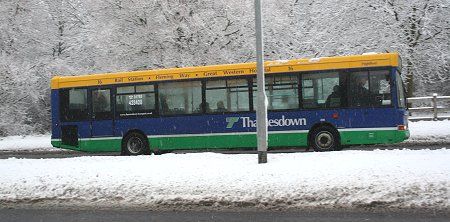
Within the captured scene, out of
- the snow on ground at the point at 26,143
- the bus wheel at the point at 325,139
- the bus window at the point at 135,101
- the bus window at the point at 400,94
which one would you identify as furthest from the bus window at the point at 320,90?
the snow on ground at the point at 26,143

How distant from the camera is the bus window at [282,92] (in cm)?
1466

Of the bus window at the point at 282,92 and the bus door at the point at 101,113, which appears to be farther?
the bus door at the point at 101,113

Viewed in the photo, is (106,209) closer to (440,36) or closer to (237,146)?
(237,146)

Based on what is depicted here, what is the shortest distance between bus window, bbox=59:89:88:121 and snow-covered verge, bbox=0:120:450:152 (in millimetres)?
5993

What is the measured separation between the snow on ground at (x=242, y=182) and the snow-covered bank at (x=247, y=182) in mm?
14

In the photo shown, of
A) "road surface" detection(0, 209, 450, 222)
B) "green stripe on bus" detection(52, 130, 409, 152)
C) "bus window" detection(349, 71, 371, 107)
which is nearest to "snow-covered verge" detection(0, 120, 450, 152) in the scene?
"green stripe on bus" detection(52, 130, 409, 152)

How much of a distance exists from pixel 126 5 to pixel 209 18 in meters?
4.18

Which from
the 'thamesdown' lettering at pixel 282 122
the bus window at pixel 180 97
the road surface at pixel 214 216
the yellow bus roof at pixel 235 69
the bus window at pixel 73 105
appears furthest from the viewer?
the bus window at pixel 73 105

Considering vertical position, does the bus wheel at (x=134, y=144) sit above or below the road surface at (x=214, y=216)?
above

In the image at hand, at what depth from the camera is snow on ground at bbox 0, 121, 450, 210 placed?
7500 millimetres

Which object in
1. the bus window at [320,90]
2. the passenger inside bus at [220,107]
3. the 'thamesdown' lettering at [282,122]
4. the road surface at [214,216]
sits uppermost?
the bus window at [320,90]

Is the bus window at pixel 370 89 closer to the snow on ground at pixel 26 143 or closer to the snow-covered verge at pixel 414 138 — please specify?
the snow-covered verge at pixel 414 138

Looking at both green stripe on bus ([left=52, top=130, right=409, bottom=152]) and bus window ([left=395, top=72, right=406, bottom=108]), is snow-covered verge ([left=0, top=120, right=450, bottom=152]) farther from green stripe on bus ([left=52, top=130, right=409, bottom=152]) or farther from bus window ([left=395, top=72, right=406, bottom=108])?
green stripe on bus ([left=52, top=130, right=409, bottom=152])

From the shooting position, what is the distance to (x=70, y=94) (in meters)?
17.3
